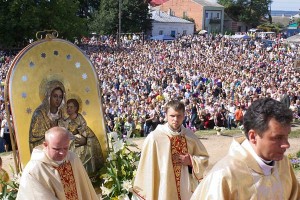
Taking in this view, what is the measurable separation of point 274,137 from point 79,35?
4390 centimetres

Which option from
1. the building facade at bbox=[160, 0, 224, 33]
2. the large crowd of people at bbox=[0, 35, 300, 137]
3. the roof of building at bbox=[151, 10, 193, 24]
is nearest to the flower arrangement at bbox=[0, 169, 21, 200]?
the large crowd of people at bbox=[0, 35, 300, 137]

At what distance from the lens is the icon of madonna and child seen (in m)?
7.94

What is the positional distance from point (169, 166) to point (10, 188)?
2.23 metres

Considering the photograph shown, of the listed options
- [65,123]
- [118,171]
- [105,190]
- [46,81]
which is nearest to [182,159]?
[118,171]

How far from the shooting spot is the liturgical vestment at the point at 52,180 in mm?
5746

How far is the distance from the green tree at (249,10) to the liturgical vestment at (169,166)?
7647 centimetres

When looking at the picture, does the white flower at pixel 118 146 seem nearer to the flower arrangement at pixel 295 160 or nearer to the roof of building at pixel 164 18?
the flower arrangement at pixel 295 160

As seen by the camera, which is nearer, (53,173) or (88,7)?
(53,173)

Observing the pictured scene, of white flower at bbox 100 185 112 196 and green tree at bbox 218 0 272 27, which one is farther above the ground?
green tree at bbox 218 0 272 27

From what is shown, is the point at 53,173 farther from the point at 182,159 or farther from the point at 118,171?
the point at 118,171

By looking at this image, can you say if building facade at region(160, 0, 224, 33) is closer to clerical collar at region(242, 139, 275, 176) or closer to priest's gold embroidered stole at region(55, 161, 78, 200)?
priest's gold embroidered stole at region(55, 161, 78, 200)

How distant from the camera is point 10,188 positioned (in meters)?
7.65

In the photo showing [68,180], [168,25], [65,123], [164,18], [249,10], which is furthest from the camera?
[249,10]

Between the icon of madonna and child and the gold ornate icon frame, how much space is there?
0.07 meters
